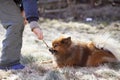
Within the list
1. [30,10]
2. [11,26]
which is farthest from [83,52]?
[30,10]

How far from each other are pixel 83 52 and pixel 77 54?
12 centimetres

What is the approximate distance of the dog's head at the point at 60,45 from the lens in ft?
18.4

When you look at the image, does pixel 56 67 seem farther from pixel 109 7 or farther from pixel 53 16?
pixel 109 7

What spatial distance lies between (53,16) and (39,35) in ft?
21.8

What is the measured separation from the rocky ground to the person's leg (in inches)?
12.1

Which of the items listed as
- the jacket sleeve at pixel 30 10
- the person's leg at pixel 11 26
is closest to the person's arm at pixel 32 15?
the jacket sleeve at pixel 30 10

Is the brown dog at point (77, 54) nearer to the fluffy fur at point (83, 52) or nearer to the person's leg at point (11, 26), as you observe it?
the fluffy fur at point (83, 52)

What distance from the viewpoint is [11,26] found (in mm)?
5320

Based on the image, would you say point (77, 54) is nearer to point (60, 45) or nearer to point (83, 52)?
point (83, 52)

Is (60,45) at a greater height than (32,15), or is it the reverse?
(32,15)

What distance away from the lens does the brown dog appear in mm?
5637

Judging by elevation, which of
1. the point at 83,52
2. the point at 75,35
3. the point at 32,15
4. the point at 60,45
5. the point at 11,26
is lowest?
the point at 75,35

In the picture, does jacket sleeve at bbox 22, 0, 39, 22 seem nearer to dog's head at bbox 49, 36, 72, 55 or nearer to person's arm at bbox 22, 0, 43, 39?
person's arm at bbox 22, 0, 43, 39

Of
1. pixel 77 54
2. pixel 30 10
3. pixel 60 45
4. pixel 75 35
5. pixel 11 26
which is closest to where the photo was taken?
pixel 30 10
